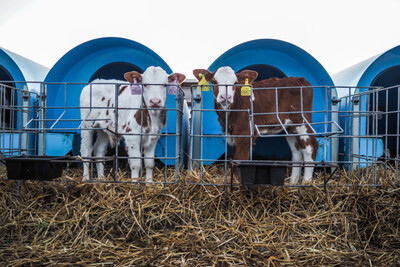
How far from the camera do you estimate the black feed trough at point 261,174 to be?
8.87ft

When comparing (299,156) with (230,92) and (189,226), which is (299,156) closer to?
(230,92)

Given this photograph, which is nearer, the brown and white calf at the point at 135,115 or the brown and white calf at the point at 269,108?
the brown and white calf at the point at 135,115

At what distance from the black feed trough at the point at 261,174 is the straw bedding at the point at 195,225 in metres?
0.38

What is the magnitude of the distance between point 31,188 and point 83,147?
168cm

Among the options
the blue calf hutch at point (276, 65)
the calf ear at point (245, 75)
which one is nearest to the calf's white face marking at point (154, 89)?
the blue calf hutch at point (276, 65)

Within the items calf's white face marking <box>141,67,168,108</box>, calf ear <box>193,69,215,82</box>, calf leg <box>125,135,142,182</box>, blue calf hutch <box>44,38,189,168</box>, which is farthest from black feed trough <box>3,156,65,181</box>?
calf ear <box>193,69,215,82</box>

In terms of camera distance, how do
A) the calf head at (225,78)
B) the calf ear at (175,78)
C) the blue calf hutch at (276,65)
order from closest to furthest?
the calf head at (225,78), the calf ear at (175,78), the blue calf hutch at (276,65)

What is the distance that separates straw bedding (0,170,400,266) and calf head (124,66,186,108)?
1.28 meters

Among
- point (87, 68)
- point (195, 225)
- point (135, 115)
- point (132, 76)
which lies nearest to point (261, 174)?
point (195, 225)

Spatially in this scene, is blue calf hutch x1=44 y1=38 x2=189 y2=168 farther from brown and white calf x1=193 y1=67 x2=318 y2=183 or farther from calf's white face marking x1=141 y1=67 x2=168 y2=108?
brown and white calf x1=193 y1=67 x2=318 y2=183

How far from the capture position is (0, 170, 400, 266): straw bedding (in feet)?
7.61

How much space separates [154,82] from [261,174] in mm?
2345

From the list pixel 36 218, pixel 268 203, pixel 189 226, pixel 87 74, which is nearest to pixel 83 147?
pixel 87 74

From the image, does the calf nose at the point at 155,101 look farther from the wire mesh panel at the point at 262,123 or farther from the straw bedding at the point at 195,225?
the straw bedding at the point at 195,225
